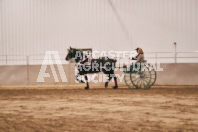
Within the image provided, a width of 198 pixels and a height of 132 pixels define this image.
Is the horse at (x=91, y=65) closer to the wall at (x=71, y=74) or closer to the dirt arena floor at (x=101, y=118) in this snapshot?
the wall at (x=71, y=74)

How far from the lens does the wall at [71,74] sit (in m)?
16.9

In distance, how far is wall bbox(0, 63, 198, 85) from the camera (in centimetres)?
1686

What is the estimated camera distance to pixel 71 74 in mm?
18000

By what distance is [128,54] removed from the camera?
1806cm

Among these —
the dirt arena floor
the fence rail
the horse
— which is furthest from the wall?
the dirt arena floor

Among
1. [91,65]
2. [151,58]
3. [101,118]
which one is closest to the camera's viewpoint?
[101,118]

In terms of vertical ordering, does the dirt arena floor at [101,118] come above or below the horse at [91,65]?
below

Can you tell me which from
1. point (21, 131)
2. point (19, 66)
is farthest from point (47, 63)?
point (21, 131)

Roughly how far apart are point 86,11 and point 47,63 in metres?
3.78

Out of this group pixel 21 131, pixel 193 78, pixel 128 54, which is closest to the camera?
pixel 21 131

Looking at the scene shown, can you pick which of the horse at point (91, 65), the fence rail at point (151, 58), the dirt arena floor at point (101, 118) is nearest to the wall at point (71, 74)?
the fence rail at point (151, 58)

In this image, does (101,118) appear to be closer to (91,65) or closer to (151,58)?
(91,65)

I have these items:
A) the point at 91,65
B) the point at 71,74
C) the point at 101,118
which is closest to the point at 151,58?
the point at 71,74

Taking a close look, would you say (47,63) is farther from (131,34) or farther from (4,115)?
(4,115)
